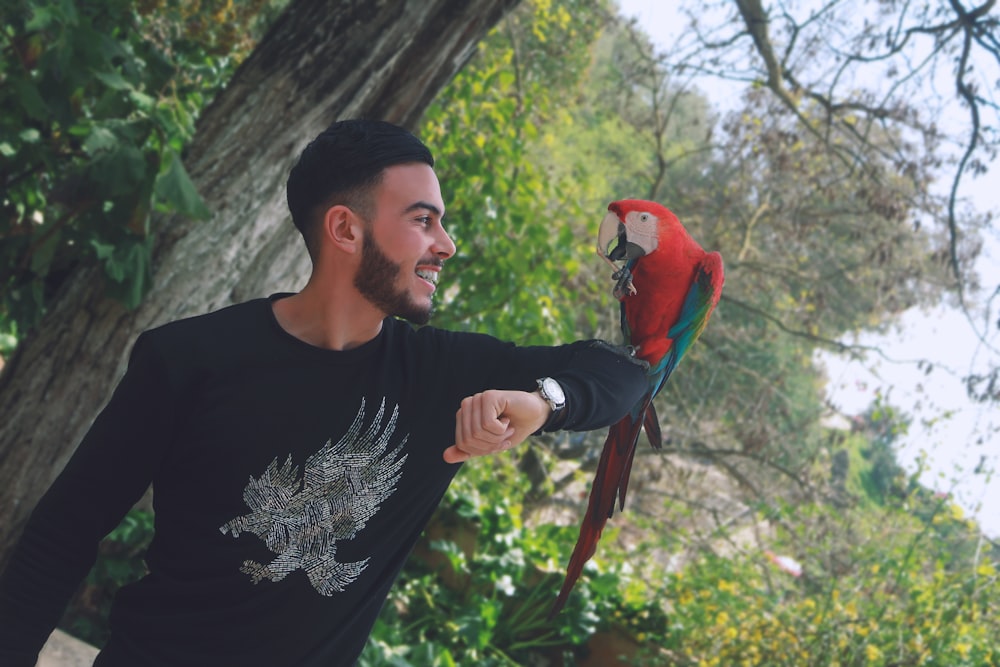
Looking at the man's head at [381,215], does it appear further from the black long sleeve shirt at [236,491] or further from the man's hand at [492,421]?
the man's hand at [492,421]

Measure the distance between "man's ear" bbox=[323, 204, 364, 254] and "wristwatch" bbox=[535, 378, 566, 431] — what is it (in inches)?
11.7

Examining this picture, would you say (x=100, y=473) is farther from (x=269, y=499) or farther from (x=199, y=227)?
(x=199, y=227)

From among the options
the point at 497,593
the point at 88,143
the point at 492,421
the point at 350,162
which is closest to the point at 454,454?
the point at 492,421

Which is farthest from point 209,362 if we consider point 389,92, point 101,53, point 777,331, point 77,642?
point 777,331

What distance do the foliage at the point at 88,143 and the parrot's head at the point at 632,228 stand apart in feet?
4.13

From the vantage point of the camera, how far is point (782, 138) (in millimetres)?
3867

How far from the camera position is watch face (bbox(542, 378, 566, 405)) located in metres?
0.91

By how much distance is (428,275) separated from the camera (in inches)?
41.2

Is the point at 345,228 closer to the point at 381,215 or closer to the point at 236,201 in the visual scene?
the point at 381,215

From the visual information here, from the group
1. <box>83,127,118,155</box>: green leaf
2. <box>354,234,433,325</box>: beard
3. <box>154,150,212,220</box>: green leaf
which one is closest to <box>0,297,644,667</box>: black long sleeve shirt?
<box>354,234,433,325</box>: beard

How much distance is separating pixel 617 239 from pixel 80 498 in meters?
0.71

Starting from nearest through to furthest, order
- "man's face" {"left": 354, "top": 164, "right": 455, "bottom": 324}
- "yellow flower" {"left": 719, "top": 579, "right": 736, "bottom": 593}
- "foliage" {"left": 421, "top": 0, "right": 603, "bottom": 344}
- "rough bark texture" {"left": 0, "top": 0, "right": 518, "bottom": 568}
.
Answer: "man's face" {"left": 354, "top": 164, "right": 455, "bottom": 324} → "rough bark texture" {"left": 0, "top": 0, "right": 518, "bottom": 568} → "foliage" {"left": 421, "top": 0, "right": 603, "bottom": 344} → "yellow flower" {"left": 719, "top": 579, "right": 736, "bottom": 593}

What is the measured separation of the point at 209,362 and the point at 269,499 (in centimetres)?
19

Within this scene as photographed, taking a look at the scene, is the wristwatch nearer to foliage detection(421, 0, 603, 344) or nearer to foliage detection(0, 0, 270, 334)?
foliage detection(0, 0, 270, 334)
